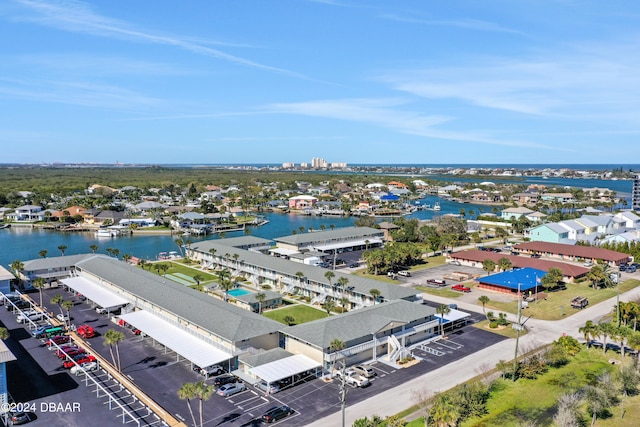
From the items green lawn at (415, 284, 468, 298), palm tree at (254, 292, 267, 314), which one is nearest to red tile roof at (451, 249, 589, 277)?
green lawn at (415, 284, 468, 298)

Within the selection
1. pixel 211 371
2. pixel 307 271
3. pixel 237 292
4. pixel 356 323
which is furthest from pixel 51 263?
pixel 356 323

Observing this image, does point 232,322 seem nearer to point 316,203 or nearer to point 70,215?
point 70,215

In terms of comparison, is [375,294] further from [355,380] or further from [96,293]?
[96,293]

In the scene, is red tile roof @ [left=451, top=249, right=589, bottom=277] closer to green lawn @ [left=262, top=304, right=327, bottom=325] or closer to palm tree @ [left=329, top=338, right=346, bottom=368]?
green lawn @ [left=262, top=304, right=327, bottom=325]

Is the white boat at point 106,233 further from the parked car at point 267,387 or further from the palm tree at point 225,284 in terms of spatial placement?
the parked car at point 267,387

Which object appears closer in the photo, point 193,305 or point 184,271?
point 193,305

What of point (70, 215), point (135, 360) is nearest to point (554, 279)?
point (135, 360)

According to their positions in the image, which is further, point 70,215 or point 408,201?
point 408,201
